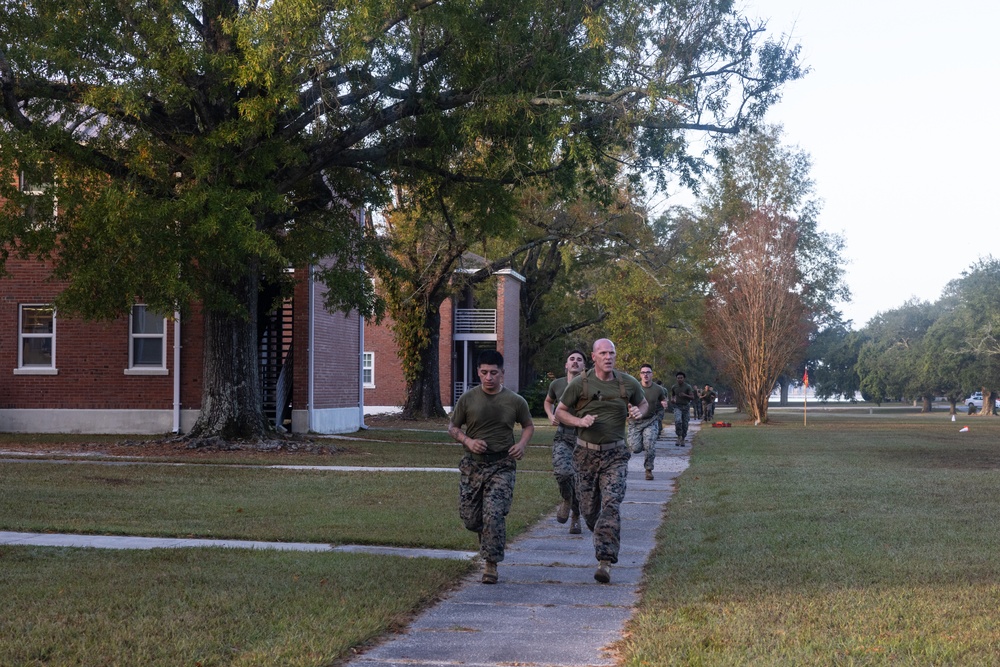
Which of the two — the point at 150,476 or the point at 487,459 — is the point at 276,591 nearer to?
the point at 487,459

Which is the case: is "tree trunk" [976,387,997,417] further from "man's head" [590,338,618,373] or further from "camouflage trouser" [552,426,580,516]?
"man's head" [590,338,618,373]

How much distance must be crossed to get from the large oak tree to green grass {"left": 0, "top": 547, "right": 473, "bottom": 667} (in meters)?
10.4

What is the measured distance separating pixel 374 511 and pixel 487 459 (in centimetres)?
463

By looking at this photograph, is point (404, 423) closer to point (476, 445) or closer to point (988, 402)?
point (476, 445)

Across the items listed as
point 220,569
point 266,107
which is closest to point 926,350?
point 266,107

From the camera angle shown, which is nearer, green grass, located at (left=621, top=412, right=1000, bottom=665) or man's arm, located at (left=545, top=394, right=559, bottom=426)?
green grass, located at (left=621, top=412, right=1000, bottom=665)

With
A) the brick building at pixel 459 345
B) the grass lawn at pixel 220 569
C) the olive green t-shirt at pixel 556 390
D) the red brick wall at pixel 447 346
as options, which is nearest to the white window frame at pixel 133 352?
the grass lawn at pixel 220 569

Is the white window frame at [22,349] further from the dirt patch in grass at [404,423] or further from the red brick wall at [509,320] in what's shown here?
the red brick wall at [509,320]

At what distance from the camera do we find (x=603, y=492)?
9648mm

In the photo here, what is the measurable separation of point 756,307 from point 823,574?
136ft

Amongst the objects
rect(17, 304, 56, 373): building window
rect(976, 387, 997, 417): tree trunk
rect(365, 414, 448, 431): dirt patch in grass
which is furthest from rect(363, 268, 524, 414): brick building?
rect(976, 387, 997, 417): tree trunk

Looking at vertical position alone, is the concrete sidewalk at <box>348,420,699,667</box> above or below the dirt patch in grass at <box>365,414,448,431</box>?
below

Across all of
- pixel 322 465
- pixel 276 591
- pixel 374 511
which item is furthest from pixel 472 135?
pixel 276 591

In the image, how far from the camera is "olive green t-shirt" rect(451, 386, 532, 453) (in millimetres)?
9461
